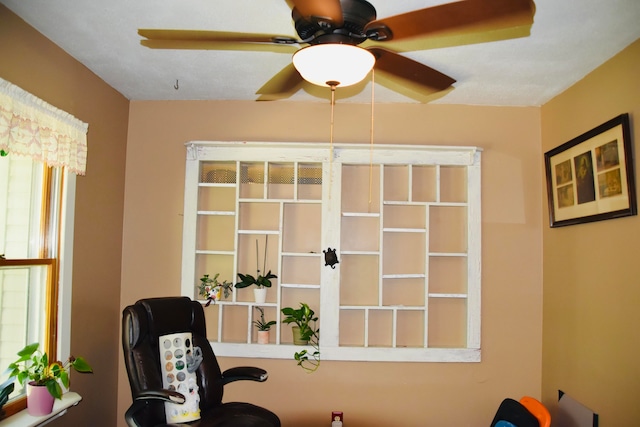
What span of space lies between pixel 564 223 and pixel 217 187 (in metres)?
2.38

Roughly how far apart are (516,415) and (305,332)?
1389mm

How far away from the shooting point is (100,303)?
3303 mm

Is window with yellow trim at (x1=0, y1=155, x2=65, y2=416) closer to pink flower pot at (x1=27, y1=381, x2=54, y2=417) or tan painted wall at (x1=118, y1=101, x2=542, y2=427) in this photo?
pink flower pot at (x1=27, y1=381, x2=54, y2=417)

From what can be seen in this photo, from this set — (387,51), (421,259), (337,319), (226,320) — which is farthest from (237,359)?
(387,51)

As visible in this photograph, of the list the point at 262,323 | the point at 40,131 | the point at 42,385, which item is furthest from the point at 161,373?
the point at 40,131

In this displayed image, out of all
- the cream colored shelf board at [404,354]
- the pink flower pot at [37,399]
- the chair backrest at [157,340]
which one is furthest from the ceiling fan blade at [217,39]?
the cream colored shelf board at [404,354]

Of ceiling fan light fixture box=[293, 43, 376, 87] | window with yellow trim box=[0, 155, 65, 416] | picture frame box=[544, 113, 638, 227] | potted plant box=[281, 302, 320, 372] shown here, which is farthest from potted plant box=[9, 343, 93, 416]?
picture frame box=[544, 113, 638, 227]

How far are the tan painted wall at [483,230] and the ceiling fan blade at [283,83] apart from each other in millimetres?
1247

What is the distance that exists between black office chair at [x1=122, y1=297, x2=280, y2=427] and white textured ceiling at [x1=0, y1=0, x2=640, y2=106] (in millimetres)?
1391

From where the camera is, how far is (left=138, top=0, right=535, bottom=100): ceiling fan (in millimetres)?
1567

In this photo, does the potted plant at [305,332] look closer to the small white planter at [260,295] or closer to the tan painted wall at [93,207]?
the small white planter at [260,295]

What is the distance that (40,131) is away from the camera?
2.51 meters

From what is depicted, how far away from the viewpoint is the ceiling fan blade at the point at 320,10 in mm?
1559

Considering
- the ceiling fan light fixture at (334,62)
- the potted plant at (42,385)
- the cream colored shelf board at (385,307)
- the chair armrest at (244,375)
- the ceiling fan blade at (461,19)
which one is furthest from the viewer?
the cream colored shelf board at (385,307)
